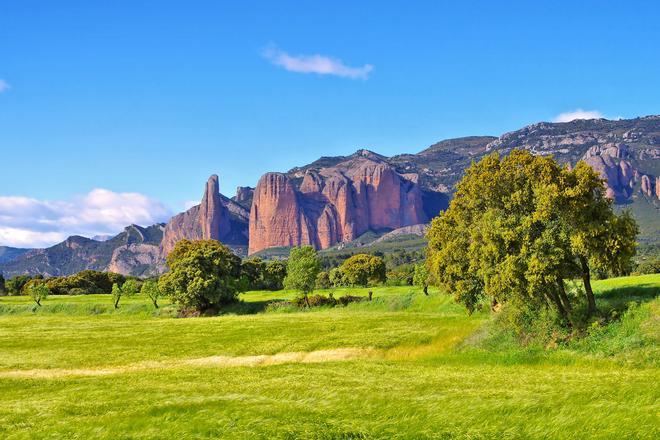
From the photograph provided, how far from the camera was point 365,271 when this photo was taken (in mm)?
117562

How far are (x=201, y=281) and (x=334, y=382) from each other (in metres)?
57.5

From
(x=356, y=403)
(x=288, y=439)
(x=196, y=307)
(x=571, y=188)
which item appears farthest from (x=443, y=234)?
(x=196, y=307)

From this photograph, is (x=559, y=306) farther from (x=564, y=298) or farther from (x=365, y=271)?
(x=365, y=271)

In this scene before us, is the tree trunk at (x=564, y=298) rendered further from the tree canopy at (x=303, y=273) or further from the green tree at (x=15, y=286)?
the green tree at (x=15, y=286)

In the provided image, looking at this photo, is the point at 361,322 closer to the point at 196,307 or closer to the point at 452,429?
the point at 196,307

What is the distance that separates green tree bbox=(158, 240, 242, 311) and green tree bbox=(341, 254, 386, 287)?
4236 cm

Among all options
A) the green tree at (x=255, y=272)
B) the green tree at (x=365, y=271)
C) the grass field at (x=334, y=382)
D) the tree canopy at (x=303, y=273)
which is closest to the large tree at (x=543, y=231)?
the grass field at (x=334, y=382)

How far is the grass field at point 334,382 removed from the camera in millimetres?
8836

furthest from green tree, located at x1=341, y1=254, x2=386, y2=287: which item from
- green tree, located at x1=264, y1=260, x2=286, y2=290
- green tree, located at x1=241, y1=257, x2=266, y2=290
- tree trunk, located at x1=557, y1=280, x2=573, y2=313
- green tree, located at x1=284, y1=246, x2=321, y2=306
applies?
tree trunk, located at x1=557, y1=280, x2=573, y2=313

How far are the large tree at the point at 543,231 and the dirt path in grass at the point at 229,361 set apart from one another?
9617mm

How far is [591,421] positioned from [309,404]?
5.42 m

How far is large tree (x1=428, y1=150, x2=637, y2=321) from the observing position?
2836 cm

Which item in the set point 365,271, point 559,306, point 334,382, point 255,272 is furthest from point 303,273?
point 255,272

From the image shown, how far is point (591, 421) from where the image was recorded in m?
8.23
